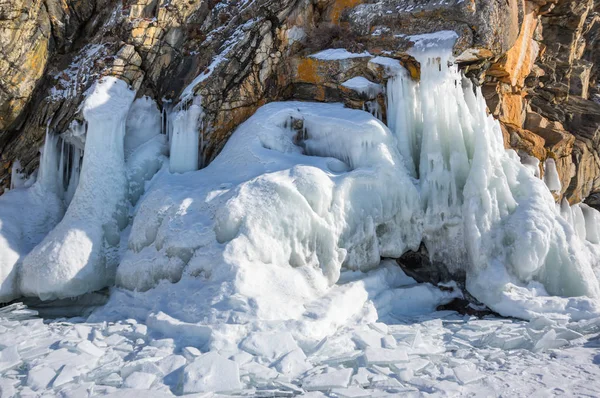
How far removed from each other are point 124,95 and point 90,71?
110 cm

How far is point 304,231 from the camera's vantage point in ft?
27.3

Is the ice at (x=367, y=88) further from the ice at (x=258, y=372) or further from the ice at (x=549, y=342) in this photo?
the ice at (x=258, y=372)

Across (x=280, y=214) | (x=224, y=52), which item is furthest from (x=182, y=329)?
(x=224, y=52)

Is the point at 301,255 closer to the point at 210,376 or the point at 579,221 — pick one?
the point at 210,376

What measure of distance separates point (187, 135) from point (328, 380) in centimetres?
709

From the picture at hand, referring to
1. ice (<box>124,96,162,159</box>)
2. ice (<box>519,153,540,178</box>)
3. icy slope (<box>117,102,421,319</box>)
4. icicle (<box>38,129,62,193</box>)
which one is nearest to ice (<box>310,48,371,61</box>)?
icy slope (<box>117,102,421,319</box>)

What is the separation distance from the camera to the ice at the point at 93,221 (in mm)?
8734

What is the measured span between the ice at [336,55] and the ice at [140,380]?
8018 mm

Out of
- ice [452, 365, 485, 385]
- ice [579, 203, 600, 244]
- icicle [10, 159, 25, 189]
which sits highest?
icicle [10, 159, 25, 189]

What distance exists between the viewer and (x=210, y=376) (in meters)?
5.30

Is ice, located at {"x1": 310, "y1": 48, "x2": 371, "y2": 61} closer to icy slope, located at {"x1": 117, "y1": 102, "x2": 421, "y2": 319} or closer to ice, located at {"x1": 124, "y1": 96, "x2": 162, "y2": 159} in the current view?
icy slope, located at {"x1": 117, "y1": 102, "x2": 421, "y2": 319}

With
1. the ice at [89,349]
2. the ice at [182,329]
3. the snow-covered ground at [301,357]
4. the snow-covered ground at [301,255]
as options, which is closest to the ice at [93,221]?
the snow-covered ground at [301,255]

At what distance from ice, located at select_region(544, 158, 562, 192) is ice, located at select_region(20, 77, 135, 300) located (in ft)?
35.7

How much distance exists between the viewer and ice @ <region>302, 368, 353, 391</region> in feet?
17.1
